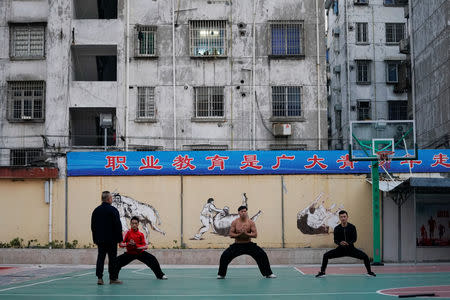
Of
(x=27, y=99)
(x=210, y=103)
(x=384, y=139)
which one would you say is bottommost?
(x=384, y=139)

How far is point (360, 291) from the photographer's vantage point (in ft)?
44.4

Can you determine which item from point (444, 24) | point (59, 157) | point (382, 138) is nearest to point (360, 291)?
point (382, 138)

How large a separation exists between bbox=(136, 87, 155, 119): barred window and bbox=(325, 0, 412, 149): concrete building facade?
18017mm

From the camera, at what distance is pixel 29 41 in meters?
35.4

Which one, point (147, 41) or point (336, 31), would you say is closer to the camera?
point (147, 41)

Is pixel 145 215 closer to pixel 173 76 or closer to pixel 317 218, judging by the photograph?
pixel 317 218

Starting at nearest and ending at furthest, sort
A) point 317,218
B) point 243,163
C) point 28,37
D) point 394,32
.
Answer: point 317,218
point 243,163
point 28,37
point 394,32

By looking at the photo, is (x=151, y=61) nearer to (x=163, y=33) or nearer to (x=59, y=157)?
(x=163, y=33)

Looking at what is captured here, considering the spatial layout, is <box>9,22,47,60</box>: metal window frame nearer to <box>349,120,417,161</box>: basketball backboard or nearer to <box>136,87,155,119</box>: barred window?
<box>136,87,155,119</box>: barred window

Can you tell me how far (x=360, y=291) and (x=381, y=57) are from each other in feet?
123

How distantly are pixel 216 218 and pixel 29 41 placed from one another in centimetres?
1565

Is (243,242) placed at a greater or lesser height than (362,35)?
lesser

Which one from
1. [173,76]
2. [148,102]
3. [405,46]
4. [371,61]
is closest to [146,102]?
[148,102]

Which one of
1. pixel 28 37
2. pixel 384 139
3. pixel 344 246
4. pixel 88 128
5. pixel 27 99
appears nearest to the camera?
pixel 344 246
